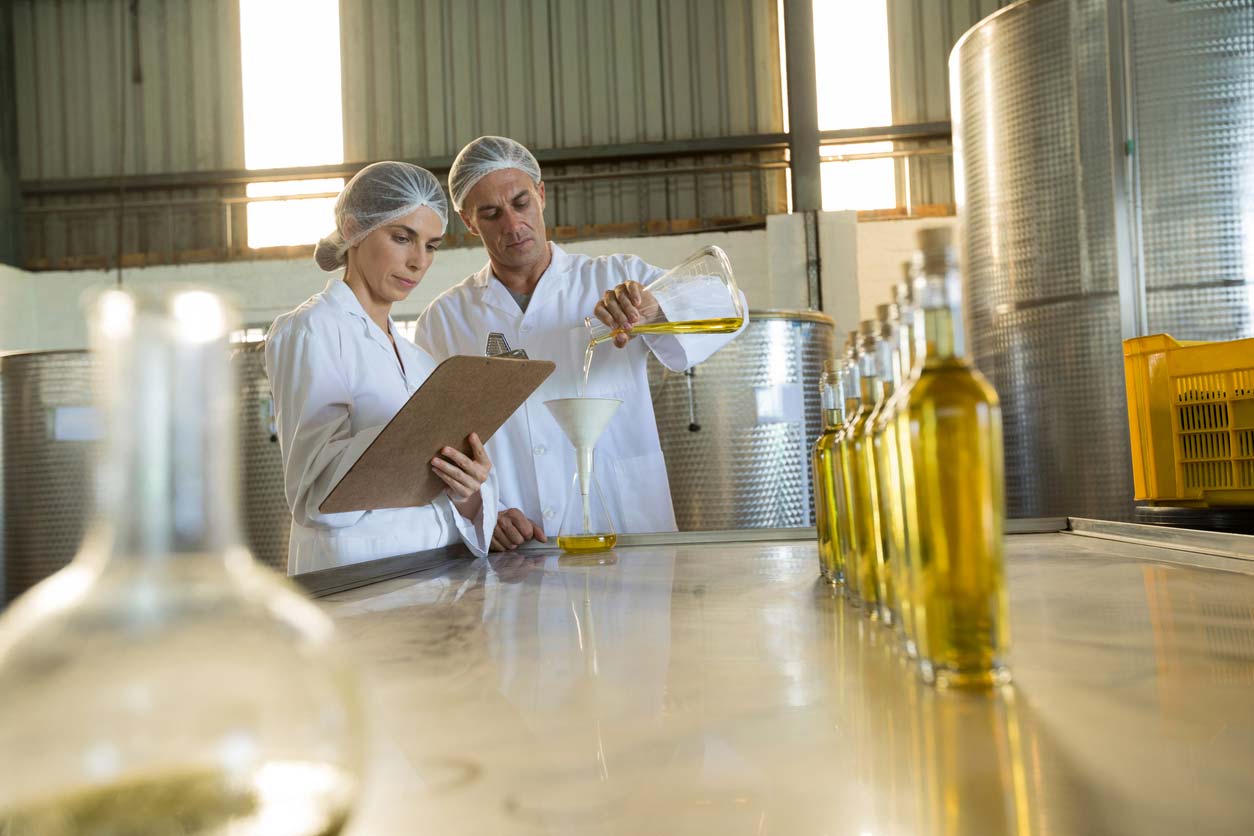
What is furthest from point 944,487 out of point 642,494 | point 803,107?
point 803,107

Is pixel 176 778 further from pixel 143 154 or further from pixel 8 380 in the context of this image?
pixel 143 154

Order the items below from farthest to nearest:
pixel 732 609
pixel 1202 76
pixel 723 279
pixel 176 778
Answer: pixel 1202 76
pixel 723 279
pixel 732 609
pixel 176 778

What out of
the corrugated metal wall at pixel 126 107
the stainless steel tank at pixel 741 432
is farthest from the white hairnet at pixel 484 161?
the corrugated metal wall at pixel 126 107

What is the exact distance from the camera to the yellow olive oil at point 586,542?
6.02 feet

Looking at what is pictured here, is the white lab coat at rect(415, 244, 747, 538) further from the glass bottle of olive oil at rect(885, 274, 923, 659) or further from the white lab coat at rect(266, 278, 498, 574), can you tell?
the glass bottle of olive oil at rect(885, 274, 923, 659)

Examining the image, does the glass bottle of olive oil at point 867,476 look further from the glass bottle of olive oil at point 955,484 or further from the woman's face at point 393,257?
the woman's face at point 393,257

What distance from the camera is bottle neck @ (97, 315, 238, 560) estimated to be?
25cm

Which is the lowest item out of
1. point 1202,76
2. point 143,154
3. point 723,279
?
point 723,279

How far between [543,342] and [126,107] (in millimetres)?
6743

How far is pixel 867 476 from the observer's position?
0.80 meters

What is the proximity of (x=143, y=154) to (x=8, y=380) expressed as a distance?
146 inches

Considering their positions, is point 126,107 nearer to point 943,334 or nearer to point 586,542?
point 586,542

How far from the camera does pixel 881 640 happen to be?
2.52 feet

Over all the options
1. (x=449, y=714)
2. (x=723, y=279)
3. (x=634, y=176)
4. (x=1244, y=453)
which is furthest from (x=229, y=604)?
(x=634, y=176)
